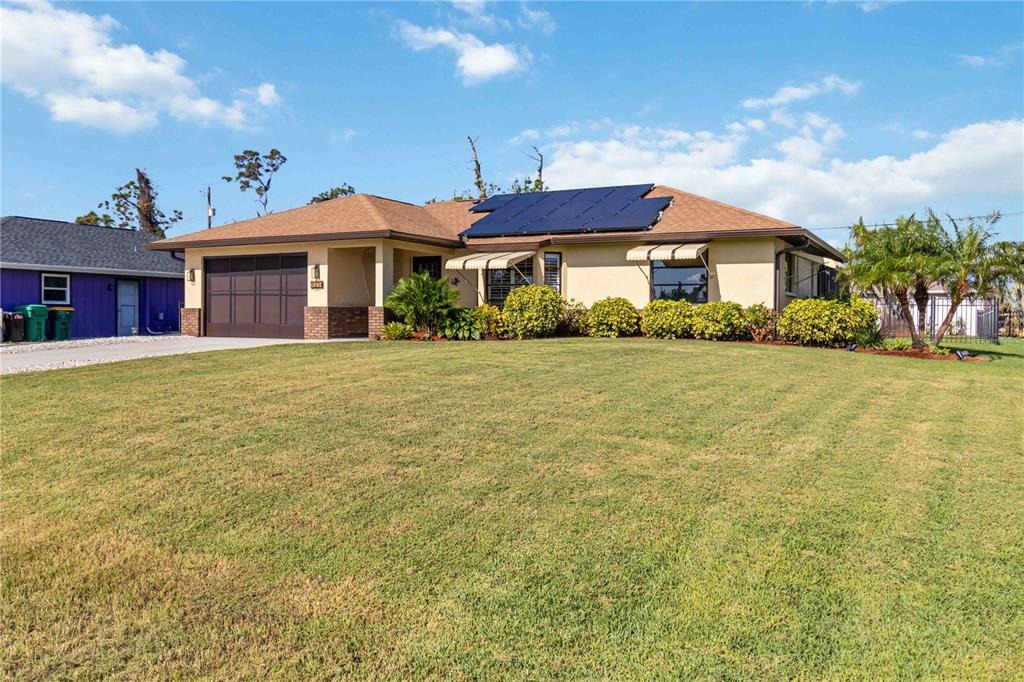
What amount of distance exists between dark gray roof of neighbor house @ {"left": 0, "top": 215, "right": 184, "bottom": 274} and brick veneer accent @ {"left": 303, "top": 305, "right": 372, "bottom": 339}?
34.4ft

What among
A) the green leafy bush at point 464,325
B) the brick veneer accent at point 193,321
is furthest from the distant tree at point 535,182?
the green leafy bush at point 464,325

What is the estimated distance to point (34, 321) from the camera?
2152cm

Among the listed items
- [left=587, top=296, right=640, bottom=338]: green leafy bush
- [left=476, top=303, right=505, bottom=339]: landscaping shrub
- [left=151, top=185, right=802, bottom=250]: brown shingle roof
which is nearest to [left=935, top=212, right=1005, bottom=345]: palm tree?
[left=151, top=185, right=802, bottom=250]: brown shingle roof

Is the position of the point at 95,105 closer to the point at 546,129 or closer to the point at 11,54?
the point at 11,54

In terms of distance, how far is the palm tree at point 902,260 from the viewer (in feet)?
48.3

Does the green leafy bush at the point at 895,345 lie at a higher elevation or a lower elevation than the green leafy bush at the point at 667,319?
lower

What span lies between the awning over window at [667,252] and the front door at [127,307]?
19865 mm

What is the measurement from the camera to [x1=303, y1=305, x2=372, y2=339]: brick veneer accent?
791 inches

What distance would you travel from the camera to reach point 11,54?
11359mm

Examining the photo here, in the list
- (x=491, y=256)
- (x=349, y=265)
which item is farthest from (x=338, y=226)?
(x=491, y=256)

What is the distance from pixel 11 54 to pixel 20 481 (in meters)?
9.58

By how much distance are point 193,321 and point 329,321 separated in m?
5.79

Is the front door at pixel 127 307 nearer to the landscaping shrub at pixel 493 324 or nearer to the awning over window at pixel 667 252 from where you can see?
the landscaping shrub at pixel 493 324

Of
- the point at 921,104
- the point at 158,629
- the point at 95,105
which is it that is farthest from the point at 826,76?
the point at 95,105
